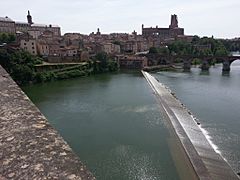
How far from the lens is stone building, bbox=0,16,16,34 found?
125 feet

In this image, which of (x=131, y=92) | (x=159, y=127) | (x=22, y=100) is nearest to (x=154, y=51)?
(x=131, y=92)

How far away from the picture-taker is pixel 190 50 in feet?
129

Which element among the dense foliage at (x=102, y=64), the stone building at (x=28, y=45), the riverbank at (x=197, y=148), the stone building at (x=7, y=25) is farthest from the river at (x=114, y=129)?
the stone building at (x=7, y=25)

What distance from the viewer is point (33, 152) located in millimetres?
1542

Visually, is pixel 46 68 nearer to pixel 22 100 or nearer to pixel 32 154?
pixel 22 100

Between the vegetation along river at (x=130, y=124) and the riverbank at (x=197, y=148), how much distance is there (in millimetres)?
310

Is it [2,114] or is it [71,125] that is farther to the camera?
[71,125]

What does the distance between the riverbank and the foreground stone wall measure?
16.4ft

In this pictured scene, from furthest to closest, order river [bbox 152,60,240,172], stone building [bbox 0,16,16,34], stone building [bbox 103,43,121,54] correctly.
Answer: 1. stone building [bbox 0,16,16,34]
2. stone building [bbox 103,43,121,54]
3. river [bbox 152,60,240,172]

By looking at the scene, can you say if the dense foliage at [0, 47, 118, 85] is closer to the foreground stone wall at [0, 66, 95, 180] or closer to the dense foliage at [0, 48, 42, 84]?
the dense foliage at [0, 48, 42, 84]

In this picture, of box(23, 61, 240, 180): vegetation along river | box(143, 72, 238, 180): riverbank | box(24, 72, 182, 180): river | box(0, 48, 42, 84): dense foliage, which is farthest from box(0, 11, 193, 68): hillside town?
box(143, 72, 238, 180): riverbank

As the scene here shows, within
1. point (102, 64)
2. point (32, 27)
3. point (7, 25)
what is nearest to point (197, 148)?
point (102, 64)

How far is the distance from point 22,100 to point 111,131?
21.5ft

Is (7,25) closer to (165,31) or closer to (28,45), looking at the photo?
(28,45)
